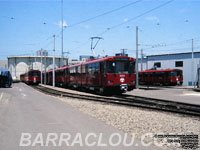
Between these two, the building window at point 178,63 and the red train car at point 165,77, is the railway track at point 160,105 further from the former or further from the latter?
the building window at point 178,63

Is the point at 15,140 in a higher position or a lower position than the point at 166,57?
lower

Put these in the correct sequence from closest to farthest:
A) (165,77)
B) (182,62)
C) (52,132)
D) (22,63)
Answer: (52,132) < (165,77) < (182,62) < (22,63)

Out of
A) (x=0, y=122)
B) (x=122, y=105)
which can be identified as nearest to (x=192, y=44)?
(x=122, y=105)

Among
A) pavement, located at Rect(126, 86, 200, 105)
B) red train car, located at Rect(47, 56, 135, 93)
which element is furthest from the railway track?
red train car, located at Rect(47, 56, 135, 93)

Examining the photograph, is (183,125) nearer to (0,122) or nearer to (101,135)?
(101,135)

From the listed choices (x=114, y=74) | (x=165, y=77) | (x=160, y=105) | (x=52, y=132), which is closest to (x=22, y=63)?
(x=165, y=77)

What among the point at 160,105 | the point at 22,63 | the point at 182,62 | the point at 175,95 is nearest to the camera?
the point at 160,105

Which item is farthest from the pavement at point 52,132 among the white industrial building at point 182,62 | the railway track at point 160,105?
the white industrial building at point 182,62

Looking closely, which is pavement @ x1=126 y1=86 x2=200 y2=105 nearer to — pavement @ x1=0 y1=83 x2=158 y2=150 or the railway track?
the railway track

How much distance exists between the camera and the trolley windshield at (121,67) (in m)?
21.0

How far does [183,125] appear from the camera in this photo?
920 centimetres

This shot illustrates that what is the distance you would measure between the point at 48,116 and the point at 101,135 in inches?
158

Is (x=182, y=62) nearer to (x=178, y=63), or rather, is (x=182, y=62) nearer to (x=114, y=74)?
(x=178, y=63)

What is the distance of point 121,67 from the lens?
21469 mm
